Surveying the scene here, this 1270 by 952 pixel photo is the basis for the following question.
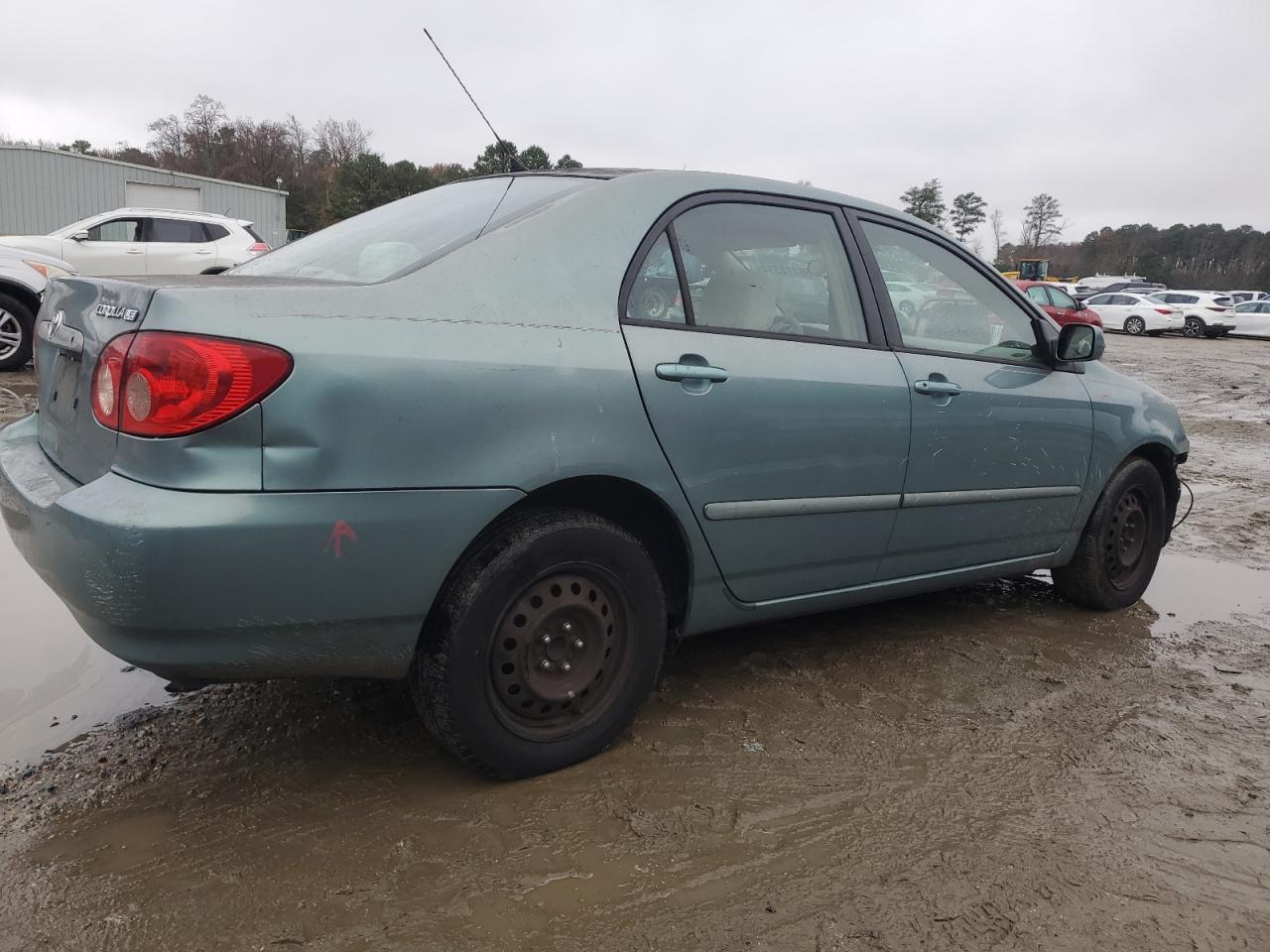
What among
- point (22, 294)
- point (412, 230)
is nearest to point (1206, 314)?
point (22, 294)

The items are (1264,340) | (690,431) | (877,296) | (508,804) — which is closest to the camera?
(508,804)

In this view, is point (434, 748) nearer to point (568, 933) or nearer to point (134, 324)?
point (568, 933)

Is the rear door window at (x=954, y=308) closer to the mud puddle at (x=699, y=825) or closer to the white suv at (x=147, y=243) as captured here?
the mud puddle at (x=699, y=825)

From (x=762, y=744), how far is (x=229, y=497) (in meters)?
1.59

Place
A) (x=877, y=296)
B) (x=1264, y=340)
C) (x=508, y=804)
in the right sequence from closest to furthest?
(x=508, y=804), (x=877, y=296), (x=1264, y=340)

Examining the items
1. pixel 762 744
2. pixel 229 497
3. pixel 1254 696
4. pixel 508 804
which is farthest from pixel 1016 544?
pixel 229 497

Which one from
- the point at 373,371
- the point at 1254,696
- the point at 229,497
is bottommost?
the point at 1254,696

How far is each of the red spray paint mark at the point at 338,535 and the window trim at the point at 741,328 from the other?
891 mm

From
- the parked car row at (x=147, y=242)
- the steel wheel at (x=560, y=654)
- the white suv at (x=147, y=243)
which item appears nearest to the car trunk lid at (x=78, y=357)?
the steel wheel at (x=560, y=654)

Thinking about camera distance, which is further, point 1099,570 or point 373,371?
point 1099,570

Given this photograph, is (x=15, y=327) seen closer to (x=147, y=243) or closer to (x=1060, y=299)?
(x=147, y=243)

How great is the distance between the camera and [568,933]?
6.21ft

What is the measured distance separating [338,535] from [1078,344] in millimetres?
2885

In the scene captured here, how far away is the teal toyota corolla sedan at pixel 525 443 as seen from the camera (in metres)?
1.93
